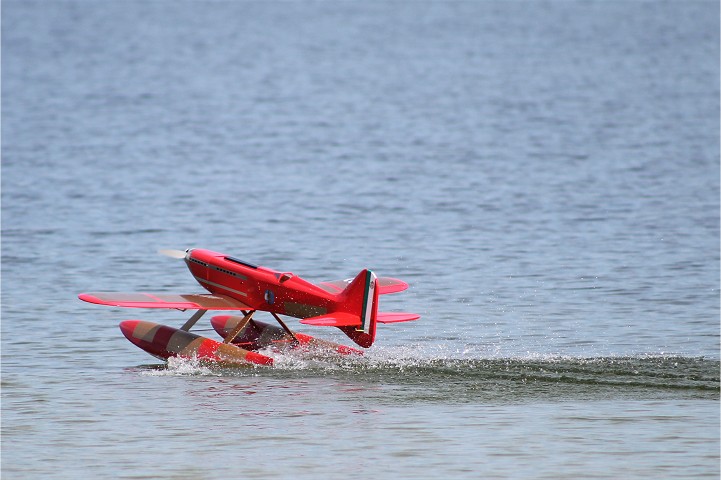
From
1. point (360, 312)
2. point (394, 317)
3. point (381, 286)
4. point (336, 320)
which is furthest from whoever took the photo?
point (381, 286)

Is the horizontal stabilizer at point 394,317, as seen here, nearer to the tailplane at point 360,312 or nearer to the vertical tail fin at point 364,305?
the tailplane at point 360,312

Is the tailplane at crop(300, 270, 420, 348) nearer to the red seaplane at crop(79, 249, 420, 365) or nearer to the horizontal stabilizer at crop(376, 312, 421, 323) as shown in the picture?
the red seaplane at crop(79, 249, 420, 365)

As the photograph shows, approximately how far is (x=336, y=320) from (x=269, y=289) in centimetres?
151

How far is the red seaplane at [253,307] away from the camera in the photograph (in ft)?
64.8

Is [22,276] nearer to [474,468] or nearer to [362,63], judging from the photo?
[474,468]

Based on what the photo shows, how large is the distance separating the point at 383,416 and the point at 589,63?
3090 inches

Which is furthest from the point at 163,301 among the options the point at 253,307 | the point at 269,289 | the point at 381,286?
the point at 381,286

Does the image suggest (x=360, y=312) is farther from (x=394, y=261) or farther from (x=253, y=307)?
(x=394, y=261)

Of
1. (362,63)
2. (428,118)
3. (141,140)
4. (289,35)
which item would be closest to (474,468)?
(141,140)

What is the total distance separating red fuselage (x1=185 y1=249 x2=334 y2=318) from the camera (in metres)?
20.3

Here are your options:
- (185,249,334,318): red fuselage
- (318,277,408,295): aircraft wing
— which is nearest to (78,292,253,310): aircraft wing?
(185,249,334,318): red fuselage

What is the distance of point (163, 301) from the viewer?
20.1 m

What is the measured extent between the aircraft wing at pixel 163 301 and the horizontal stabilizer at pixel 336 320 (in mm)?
1560

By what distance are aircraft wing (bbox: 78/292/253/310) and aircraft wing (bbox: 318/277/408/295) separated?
1356 millimetres
